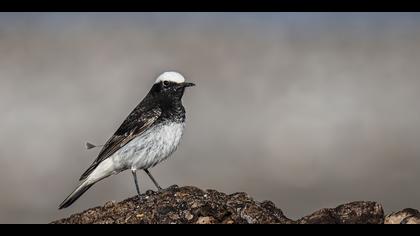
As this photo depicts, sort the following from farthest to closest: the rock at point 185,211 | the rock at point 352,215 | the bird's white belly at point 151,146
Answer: the bird's white belly at point 151,146
the rock at point 185,211
the rock at point 352,215

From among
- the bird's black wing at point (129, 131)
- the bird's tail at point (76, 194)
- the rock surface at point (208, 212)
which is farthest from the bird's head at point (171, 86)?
the rock surface at point (208, 212)

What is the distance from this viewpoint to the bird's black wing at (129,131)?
30.0 feet

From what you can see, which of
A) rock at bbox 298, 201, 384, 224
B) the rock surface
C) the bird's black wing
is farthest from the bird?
rock at bbox 298, 201, 384, 224

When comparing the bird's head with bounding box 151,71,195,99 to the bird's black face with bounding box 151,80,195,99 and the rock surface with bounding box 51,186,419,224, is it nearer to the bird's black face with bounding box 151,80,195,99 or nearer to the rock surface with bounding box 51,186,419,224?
the bird's black face with bounding box 151,80,195,99

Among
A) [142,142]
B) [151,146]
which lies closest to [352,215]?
[151,146]

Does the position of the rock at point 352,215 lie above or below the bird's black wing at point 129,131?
below

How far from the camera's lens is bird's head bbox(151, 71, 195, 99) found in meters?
9.65

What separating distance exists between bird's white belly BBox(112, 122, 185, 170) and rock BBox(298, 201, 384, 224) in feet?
11.0

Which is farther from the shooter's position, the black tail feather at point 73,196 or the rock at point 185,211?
the black tail feather at point 73,196

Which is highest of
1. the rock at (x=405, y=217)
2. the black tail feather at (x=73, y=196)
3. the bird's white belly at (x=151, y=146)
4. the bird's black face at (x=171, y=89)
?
the bird's black face at (x=171, y=89)

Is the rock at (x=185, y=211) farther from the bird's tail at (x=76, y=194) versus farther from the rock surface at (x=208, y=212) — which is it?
the bird's tail at (x=76, y=194)

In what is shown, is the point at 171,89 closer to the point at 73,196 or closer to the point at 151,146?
the point at 151,146
